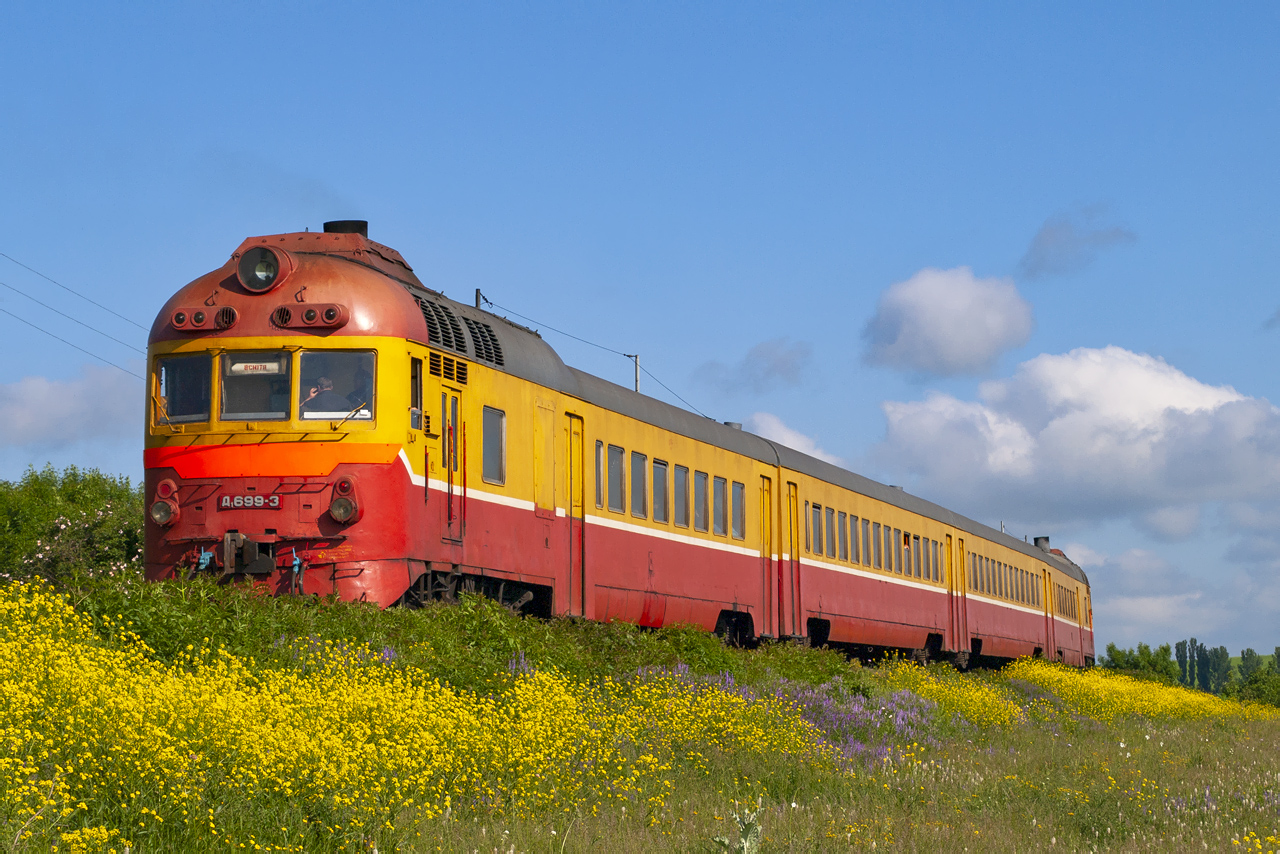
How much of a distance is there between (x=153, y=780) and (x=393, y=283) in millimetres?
7180

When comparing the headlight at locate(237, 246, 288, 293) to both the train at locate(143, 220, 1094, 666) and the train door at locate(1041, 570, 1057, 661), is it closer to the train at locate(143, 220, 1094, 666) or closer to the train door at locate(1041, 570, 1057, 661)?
the train at locate(143, 220, 1094, 666)

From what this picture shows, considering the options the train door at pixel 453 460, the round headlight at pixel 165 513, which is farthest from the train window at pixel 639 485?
the round headlight at pixel 165 513

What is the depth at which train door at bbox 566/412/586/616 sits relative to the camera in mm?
16016

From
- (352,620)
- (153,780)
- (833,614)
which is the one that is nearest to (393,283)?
(352,620)

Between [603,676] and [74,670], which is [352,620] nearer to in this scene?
[603,676]

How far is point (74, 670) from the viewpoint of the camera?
8305 mm

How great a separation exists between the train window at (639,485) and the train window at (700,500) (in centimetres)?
164

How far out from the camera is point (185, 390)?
13.5m

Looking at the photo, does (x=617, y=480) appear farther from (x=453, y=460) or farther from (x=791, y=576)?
(x=791, y=576)

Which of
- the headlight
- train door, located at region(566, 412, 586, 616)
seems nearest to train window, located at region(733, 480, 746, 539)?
train door, located at region(566, 412, 586, 616)

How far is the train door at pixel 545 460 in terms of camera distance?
15328 millimetres

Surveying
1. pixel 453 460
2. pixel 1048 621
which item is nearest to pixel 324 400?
pixel 453 460

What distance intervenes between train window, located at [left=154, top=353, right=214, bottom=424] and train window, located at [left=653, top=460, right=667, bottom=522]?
6661 mm

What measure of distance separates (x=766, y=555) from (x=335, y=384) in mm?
10231
